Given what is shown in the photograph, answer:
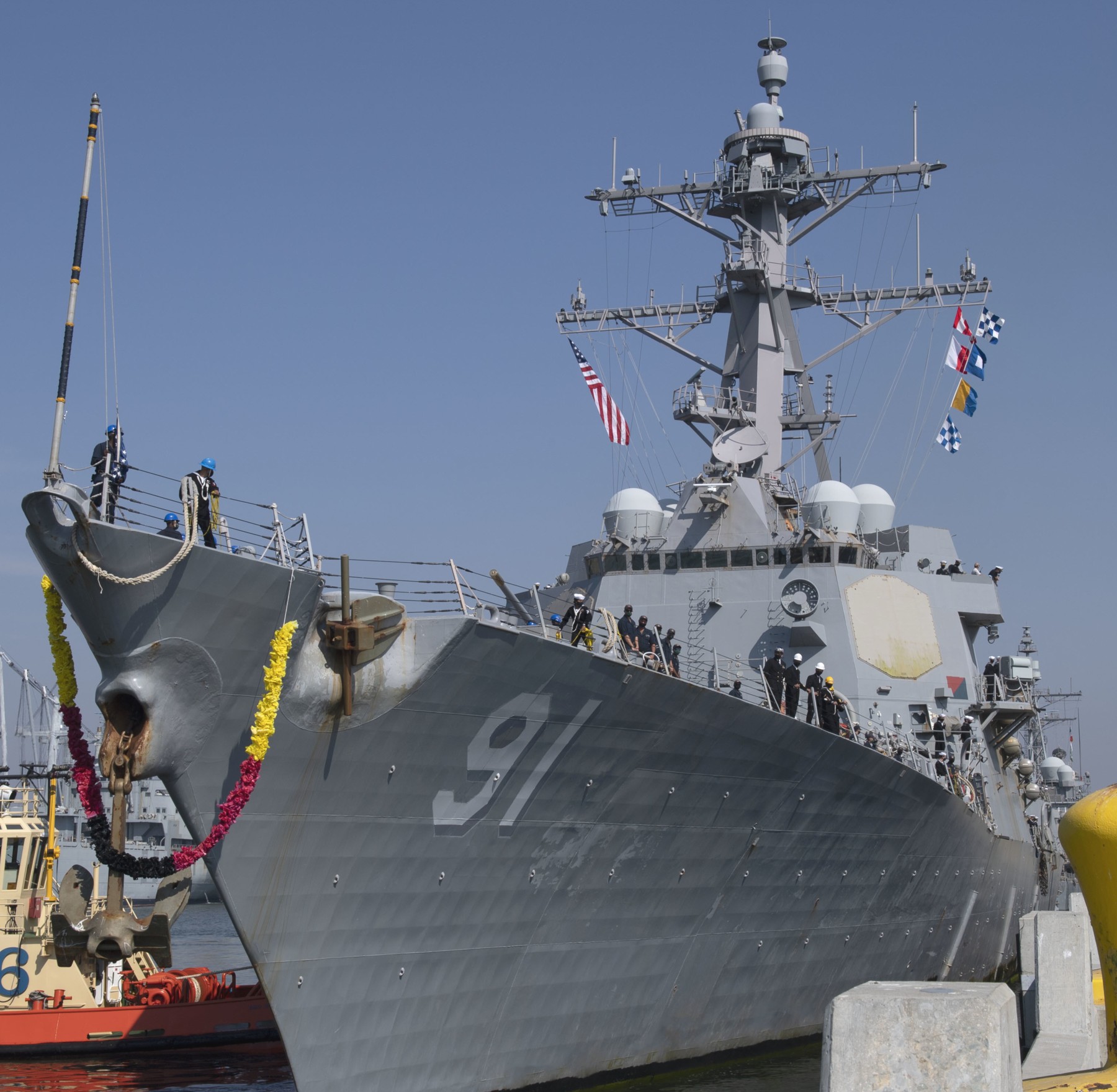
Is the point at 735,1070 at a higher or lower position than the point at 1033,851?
lower

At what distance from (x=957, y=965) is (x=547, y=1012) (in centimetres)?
793

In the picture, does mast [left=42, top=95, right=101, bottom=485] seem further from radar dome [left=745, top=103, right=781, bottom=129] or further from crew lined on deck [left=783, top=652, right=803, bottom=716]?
radar dome [left=745, top=103, right=781, bottom=129]

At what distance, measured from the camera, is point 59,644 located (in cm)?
862

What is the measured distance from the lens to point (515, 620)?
10.1 meters

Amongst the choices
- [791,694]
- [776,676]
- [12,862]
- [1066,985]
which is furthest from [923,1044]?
[12,862]

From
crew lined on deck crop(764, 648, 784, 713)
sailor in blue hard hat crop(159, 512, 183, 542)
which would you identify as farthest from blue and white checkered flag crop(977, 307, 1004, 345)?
sailor in blue hard hat crop(159, 512, 183, 542)

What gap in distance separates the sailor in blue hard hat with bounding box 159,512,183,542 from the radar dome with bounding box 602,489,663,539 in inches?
Result: 345

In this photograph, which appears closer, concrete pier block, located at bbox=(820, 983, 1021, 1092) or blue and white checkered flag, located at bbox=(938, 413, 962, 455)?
concrete pier block, located at bbox=(820, 983, 1021, 1092)

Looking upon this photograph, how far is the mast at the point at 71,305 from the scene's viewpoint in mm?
7664

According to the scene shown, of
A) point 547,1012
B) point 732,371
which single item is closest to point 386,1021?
point 547,1012

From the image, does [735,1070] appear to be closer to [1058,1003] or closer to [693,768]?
[693,768]

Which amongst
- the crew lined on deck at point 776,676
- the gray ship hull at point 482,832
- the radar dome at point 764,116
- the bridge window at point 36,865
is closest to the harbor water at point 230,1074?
the gray ship hull at point 482,832

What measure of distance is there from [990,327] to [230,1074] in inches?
561

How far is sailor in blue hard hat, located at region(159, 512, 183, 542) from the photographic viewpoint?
823 centimetres
